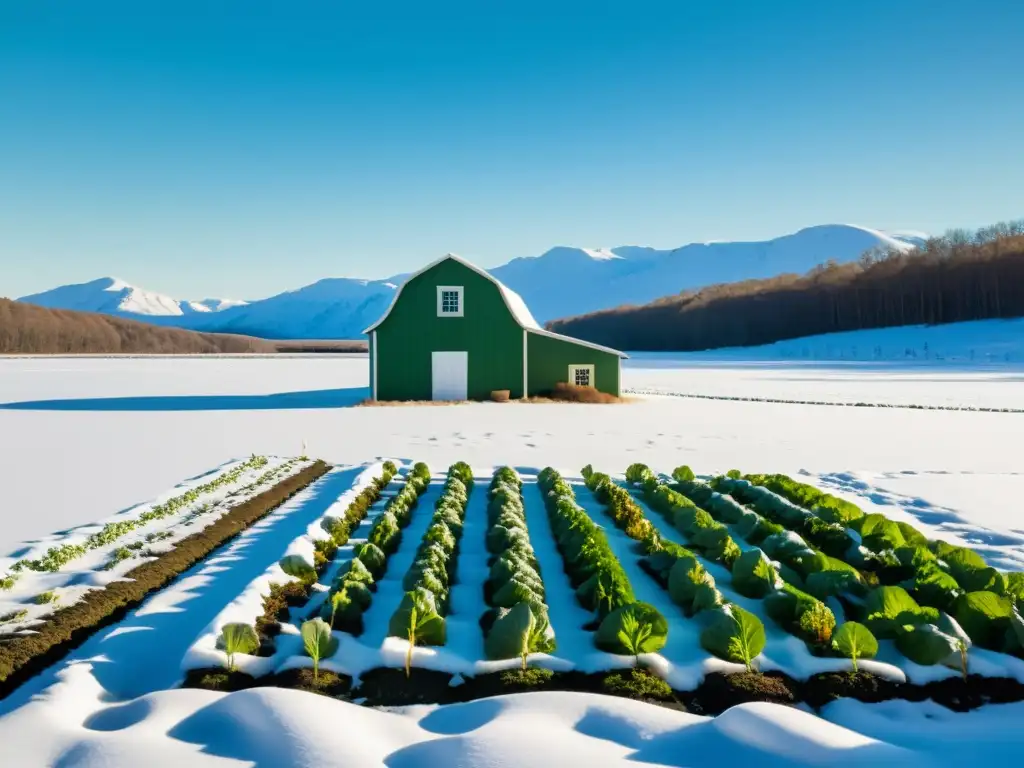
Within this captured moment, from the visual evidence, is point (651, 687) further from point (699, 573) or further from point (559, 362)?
point (559, 362)

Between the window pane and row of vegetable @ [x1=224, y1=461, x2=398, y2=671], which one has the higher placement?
the window pane

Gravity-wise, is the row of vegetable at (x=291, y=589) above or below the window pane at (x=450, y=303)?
below

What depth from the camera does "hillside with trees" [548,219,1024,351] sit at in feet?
326

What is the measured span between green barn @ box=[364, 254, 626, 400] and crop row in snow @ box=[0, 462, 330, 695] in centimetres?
2032

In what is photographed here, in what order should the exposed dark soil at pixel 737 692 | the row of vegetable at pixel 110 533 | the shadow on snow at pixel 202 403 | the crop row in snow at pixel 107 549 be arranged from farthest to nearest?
the shadow on snow at pixel 202 403, the row of vegetable at pixel 110 533, the crop row in snow at pixel 107 549, the exposed dark soil at pixel 737 692

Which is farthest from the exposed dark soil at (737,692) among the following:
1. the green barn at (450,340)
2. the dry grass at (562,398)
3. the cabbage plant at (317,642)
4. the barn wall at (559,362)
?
the barn wall at (559,362)

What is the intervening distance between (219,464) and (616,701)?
12663 millimetres

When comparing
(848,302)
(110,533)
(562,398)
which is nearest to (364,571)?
(110,533)

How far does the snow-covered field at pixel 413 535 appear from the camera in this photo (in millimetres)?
4180

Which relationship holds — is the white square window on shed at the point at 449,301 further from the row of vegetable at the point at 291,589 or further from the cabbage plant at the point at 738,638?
the cabbage plant at the point at 738,638

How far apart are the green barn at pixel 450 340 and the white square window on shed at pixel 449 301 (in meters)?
0.04

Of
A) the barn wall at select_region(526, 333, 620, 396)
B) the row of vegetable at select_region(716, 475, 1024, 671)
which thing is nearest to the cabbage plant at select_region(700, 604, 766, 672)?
the row of vegetable at select_region(716, 475, 1024, 671)

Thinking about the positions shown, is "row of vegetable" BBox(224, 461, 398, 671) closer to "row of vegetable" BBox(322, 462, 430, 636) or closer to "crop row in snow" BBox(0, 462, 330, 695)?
"row of vegetable" BBox(322, 462, 430, 636)

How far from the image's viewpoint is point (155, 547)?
851 centimetres
